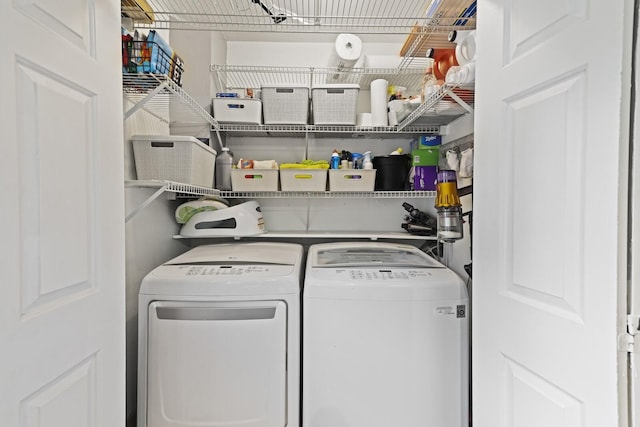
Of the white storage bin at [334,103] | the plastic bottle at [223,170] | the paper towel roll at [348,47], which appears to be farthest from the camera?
the plastic bottle at [223,170]

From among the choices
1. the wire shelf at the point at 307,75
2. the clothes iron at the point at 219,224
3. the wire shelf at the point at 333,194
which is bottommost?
the clothes iron at the point at 219,224

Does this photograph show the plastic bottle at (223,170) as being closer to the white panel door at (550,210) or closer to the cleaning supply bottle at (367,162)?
the cleaning supply bottle at (367,162)

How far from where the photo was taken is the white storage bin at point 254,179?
207cm

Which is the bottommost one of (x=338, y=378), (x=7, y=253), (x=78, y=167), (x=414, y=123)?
(x=338, y=378)

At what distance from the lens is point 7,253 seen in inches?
25.3

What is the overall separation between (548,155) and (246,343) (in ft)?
4.12

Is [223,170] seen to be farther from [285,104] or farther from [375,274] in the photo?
[375,274]

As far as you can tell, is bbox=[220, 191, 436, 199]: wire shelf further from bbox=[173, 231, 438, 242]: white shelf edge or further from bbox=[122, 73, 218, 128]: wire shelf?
bbox=[122, 73, 218, 128]: wire shelf

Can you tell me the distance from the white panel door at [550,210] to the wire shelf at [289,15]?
564 mm

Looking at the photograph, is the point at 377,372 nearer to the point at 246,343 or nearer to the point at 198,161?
the point at 246,343

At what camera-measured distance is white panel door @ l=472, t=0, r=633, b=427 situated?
0.66m

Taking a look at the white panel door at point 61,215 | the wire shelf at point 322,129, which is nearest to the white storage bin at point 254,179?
the wire shelf at point 322,129

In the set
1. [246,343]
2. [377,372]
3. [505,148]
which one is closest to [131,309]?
[246,343]

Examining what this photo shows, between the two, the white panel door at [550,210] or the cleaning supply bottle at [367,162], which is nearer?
the white panel door at [550,210]
